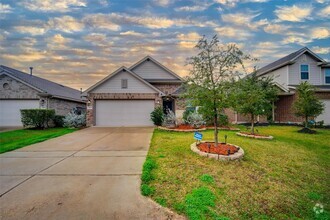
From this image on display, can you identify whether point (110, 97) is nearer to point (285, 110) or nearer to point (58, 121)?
point (58, 121)

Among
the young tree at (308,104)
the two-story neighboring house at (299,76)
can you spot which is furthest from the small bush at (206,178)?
the two-story neighboring house at (299,76)

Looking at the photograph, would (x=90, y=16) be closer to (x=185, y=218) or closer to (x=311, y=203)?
(x=185, y=218)

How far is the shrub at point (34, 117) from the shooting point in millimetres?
14445

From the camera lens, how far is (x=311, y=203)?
4215 millimetres

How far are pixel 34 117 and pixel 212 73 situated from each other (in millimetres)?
14032

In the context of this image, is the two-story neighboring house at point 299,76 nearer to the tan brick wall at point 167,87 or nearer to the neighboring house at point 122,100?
the tan brick wall at point 167,87

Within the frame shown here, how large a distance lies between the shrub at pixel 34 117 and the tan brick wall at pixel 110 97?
3.17 m

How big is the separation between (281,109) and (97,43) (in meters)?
18.4

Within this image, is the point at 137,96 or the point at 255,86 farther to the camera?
the point at 137,96

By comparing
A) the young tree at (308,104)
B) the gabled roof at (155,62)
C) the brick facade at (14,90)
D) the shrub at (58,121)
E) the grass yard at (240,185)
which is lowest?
the grass yard at (240,185)

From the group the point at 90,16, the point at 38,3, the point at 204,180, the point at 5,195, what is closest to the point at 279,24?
the point at 90,16

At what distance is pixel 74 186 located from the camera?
14.0 ft

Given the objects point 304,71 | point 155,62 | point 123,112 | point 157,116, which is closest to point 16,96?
point 123,112

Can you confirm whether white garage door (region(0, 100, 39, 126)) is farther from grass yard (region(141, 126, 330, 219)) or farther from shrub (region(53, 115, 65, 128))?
grass yard (region(141, 126, 330, 219))
